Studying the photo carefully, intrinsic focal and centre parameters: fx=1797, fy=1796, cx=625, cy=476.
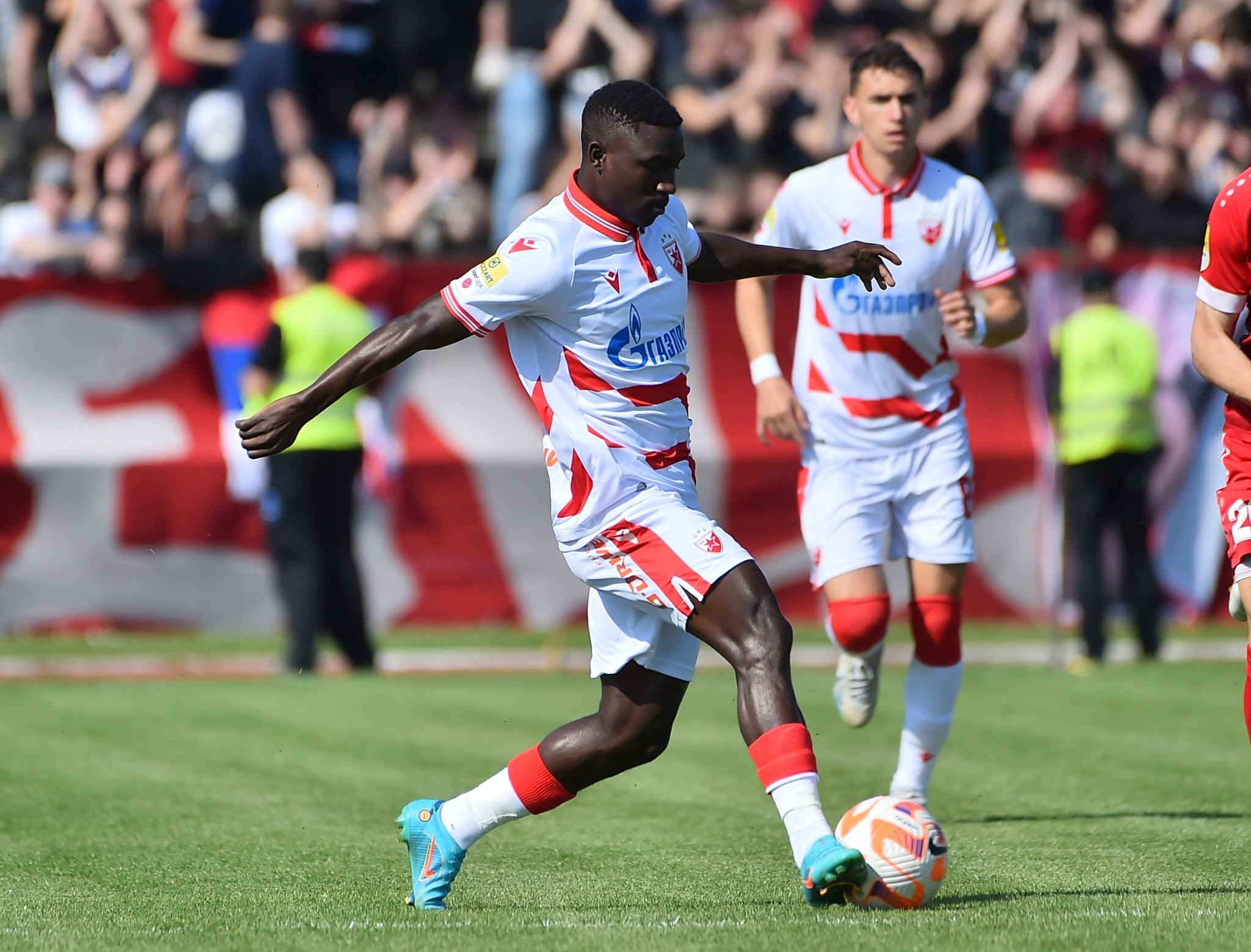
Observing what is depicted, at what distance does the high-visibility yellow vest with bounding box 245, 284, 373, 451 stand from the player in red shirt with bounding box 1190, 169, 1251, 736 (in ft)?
24.7

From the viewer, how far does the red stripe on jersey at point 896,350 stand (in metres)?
7.30

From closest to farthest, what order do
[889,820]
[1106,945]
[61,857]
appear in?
1. [1106,945]
2. [889,820]
3. [61,857]

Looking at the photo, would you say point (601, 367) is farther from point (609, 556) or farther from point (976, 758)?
point (976, 758)

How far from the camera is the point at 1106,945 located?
4.64m

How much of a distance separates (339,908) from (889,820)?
1668 mm

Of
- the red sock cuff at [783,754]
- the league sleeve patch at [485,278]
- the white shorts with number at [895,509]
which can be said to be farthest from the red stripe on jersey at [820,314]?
the red sock cuff at [783,754]

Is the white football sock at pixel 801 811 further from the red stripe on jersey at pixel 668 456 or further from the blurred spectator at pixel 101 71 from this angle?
the blurred spectator at pixel 101 71

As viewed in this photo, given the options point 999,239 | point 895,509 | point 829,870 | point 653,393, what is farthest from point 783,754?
point 999,239

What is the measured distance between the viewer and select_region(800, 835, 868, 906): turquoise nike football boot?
4.69 meters

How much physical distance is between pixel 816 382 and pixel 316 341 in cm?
555

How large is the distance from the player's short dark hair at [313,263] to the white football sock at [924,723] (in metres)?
6.44

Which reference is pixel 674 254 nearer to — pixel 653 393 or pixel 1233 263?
pixel 653 393

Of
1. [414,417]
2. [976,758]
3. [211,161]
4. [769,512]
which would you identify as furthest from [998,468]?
[211,161]

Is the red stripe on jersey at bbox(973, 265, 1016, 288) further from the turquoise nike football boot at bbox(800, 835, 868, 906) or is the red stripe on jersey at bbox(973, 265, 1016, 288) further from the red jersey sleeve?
the turquoise nike football boot at bbox(800, 835, 868, 906)
